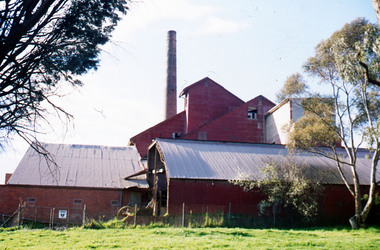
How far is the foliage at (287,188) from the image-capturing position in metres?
24.5

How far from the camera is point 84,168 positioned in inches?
1300

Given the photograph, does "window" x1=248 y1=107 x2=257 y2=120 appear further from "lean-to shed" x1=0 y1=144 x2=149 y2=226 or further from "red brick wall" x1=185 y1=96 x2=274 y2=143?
"lean-to shed" x1=0 y1=144 x2=149 y2=226

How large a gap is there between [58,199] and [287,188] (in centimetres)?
1688

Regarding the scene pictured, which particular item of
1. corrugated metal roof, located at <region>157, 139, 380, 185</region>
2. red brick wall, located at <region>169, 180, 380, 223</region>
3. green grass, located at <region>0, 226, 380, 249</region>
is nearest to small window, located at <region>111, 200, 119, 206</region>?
corrugated metal roof, located at <region>157, 139, 380, 185</region>

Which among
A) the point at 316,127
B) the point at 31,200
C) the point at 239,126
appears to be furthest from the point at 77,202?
the point at 239,126

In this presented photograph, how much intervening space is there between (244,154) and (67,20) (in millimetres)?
21283

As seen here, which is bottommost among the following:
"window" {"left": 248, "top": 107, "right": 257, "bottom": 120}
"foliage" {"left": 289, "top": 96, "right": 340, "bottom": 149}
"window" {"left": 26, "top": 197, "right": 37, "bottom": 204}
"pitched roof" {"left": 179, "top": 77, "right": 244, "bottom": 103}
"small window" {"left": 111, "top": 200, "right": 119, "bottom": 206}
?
"small window" {"left": 111, "top": 200, "right": 119, "bottom": 206}

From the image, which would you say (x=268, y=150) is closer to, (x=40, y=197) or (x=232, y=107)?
(x=232, y=107)

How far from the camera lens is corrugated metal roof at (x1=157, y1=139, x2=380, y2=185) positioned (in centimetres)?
2620

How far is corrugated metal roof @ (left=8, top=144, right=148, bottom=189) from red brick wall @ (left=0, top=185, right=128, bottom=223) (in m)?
0.46

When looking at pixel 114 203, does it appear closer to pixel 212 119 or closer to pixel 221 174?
pixel 221 174

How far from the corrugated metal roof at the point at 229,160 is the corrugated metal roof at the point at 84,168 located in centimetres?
522

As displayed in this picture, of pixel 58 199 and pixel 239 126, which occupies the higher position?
pixel 239 126

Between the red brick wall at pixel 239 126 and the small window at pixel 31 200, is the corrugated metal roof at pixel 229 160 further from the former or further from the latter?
the small window at pixel 31 200
